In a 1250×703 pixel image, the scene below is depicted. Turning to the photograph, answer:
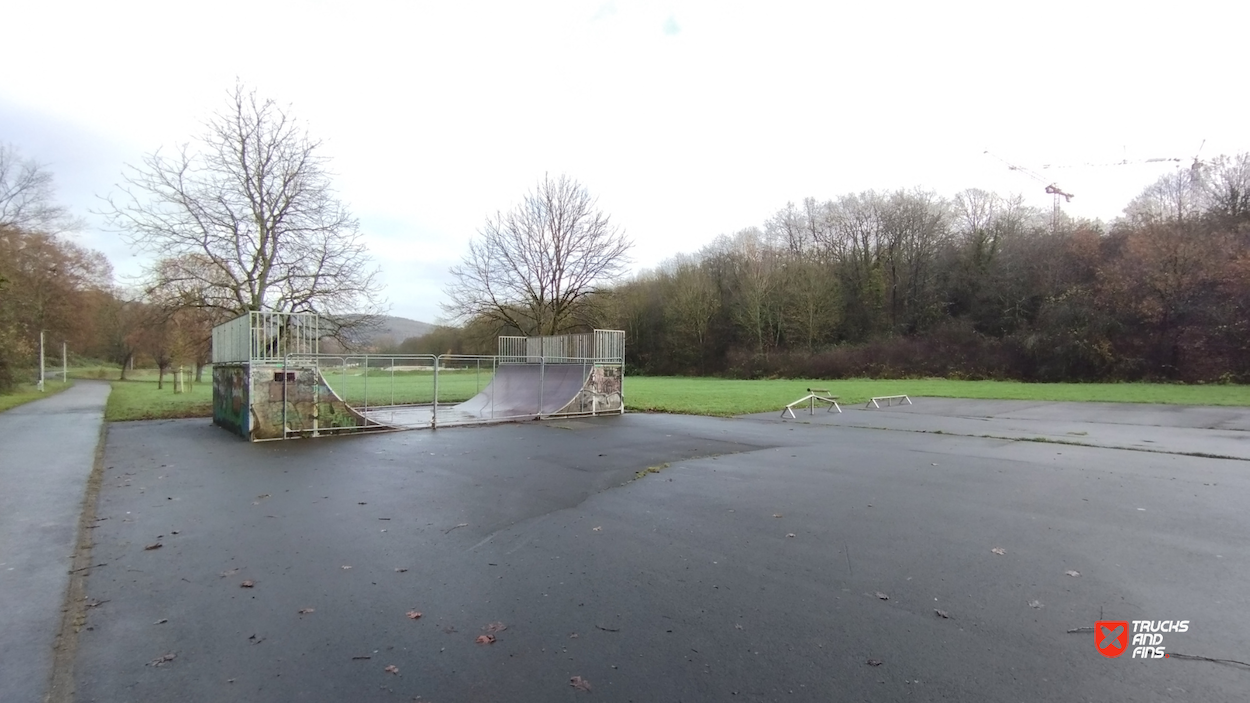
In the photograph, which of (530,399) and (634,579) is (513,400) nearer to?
(530,399)

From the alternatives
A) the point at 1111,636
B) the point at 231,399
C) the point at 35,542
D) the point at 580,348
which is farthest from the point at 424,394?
the point at 1111,636

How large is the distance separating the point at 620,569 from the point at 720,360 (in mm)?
54178

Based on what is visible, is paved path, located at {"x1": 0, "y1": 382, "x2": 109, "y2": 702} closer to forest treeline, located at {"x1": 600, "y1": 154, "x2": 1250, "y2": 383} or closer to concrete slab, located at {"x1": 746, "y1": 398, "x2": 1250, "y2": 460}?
concrete slab, located at {"x1": 746, "y1": 398, "x2": 1250, "y2": 460}

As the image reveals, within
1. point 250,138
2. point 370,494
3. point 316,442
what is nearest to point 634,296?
point 250,138

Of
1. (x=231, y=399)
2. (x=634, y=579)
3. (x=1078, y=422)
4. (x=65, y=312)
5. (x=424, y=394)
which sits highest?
(x=65, y=312)

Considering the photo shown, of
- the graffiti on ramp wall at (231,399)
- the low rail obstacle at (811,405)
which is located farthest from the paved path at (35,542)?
the low rail obstacle at (811,405)

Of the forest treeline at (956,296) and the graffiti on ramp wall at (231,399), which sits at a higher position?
the forest treeline at (956,296)

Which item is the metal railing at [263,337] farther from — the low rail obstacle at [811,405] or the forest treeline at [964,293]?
the forest treeline at [964,293]

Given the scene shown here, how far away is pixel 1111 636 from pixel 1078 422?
1445 cm

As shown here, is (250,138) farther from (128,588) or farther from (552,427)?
(128,588)

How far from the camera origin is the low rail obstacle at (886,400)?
67.2ft

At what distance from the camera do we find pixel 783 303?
173 feet

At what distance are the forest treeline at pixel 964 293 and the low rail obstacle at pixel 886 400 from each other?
12387 millimetres

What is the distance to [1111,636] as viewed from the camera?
3.44 meters
